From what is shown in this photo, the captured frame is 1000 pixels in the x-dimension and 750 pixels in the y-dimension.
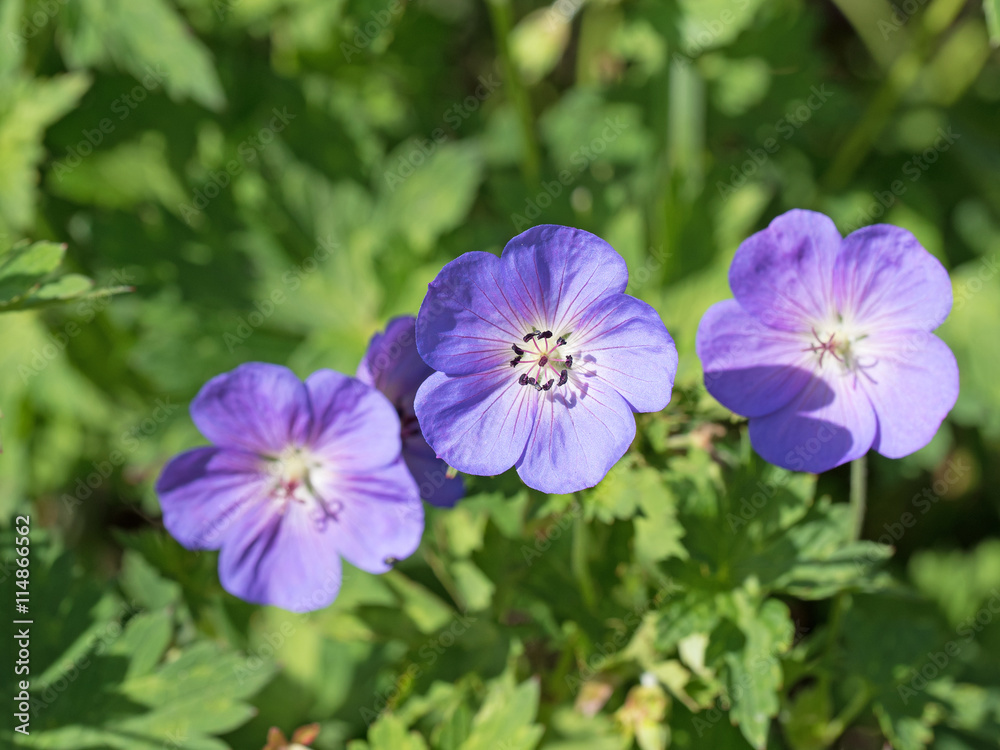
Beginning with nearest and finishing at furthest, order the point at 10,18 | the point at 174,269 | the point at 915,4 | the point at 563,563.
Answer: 1. the point at 563,563
2. the point at 10,18
3. the point at 174,269
4. the point at 915,4

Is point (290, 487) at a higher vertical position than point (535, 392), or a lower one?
lower

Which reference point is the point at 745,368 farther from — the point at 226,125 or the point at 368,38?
the point at 226,125

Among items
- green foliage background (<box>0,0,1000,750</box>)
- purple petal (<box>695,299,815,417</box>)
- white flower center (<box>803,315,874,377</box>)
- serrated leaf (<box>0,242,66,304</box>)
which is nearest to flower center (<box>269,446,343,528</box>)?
green foliage background (<box>0,0,1000,750</box>)

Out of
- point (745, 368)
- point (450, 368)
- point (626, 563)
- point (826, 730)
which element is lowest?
point (826, 730)

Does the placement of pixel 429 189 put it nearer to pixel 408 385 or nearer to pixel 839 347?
pixel 408 385

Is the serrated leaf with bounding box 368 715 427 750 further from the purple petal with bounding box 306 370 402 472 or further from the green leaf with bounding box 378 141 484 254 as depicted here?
the green leaf with bounding box 378 141 484 254

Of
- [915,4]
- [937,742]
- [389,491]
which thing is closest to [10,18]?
[389,491]

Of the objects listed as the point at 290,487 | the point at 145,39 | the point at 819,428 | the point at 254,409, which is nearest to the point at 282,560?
the point at 290,487
